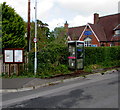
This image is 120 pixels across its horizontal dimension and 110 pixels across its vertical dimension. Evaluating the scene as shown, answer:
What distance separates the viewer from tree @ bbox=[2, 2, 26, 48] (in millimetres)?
18312

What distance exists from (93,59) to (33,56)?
6.76 meters

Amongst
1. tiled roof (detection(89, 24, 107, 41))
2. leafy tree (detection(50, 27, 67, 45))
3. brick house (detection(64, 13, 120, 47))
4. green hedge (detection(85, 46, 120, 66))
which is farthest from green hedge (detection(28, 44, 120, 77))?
tiled roof (detection(89, 24, 107, 41))

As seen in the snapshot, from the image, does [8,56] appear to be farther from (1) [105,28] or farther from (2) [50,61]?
(1) [105,28]

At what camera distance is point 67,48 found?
12328 millimetres

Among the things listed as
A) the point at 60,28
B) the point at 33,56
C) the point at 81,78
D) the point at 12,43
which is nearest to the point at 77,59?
the point at 81,78

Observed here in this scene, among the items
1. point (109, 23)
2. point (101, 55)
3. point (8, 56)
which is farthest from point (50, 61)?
point (109, 23)

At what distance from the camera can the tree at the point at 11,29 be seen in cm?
1831

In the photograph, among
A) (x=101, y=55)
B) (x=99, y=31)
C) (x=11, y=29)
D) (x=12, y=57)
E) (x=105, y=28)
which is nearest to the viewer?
(x=12, y=57)

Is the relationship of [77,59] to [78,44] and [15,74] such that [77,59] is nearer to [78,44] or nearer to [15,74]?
[78,44]

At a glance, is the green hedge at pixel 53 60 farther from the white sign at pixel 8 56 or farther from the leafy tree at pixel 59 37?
the leafy tree at pixel 59 37

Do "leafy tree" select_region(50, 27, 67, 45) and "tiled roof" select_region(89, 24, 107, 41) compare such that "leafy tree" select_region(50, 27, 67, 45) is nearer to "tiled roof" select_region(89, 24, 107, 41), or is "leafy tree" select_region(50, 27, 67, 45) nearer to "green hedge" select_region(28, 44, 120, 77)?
"green hedge" select_region(28, 44, 120, 77)

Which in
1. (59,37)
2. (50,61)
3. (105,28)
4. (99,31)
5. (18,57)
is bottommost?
(50,61)

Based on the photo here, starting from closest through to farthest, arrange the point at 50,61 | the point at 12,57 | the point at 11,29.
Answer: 1. the point at 12,57
2. the point at 50,61
3. the point at 11,29

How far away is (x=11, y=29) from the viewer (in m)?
19.2
